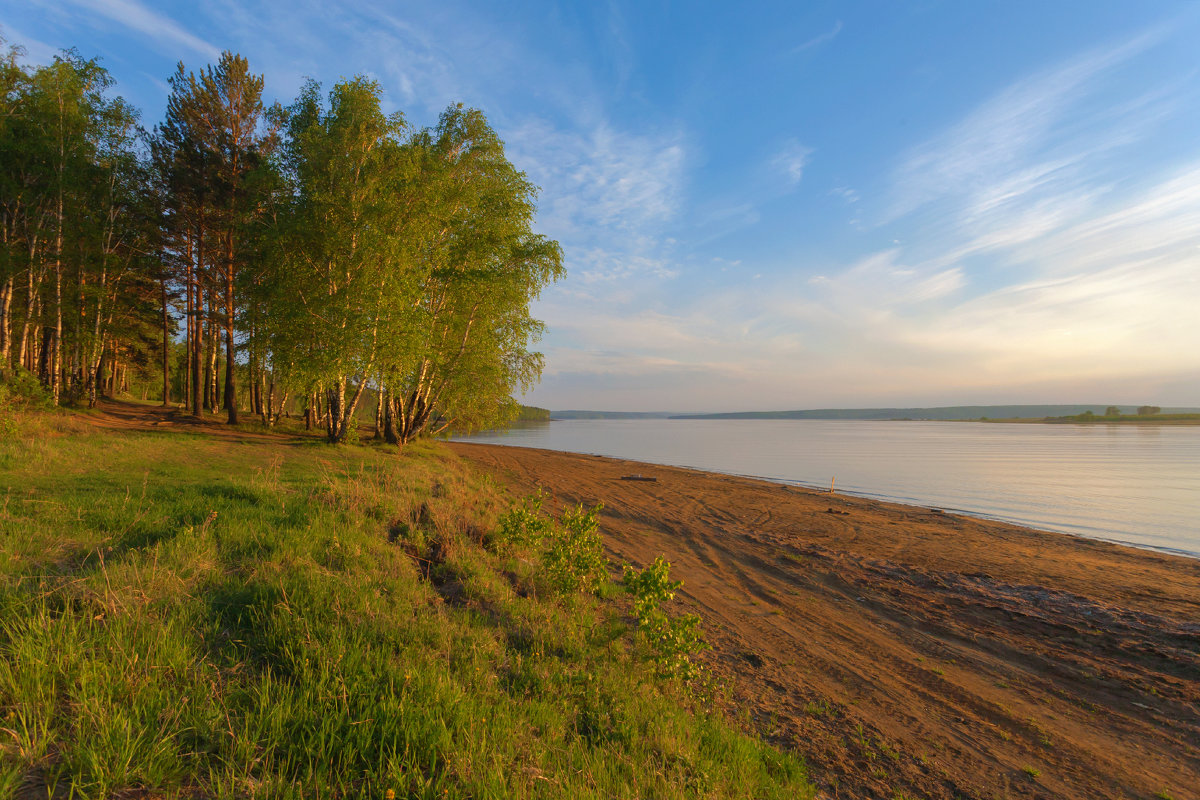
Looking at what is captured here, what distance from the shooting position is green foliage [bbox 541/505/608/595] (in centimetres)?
715

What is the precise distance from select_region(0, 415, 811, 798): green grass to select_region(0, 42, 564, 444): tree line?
11934 mm

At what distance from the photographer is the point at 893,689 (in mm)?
6594

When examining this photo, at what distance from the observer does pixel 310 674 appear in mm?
3520

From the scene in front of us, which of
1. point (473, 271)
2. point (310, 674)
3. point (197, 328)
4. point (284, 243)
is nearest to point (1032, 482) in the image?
point (473, 271)

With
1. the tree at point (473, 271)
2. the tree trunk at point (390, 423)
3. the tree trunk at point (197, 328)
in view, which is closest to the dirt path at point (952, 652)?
the tree at point (473, 271)

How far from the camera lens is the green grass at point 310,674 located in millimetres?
Answer: 2686

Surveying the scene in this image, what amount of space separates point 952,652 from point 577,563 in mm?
6569

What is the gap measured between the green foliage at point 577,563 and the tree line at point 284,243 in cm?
1261

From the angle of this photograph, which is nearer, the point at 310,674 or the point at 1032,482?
the point at 310,674

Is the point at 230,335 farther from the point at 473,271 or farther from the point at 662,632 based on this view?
the point at 662,632

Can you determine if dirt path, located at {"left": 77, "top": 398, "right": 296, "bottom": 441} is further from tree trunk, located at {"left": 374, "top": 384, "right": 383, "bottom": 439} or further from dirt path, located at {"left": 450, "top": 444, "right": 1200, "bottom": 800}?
dirt path, located at {"left": 450, "top": 444, "right": 1200, "bottom": 800}

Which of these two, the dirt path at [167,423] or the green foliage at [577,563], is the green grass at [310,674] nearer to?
the green foliage at [577,563]

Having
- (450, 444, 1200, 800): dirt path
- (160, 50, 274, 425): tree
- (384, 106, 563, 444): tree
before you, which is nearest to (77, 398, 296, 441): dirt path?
(160, 50, 274, 425): tree

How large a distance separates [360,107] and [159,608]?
20.2 meters
